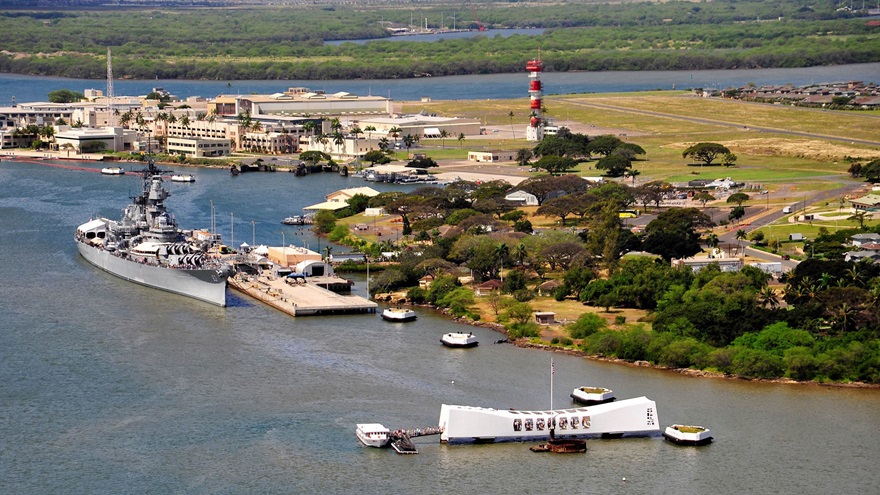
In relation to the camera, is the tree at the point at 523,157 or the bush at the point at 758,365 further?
the tree at the point at 523,157

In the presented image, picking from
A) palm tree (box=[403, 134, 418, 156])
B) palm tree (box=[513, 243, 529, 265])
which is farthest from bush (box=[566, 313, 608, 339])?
palm tree (box=[403, 134, 418, 156])

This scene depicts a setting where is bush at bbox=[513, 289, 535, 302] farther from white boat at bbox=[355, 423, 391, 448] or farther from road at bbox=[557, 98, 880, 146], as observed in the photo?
road at bbox=[557, 98, 880, 146]

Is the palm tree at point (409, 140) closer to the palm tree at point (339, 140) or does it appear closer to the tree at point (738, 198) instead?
the palm tree at point (339, 140)

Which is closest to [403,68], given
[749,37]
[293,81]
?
[293,81]

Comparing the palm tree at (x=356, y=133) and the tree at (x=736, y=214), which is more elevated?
the tree at (x=736, y=214)

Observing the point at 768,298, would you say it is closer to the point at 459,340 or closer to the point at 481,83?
the point at 459,340

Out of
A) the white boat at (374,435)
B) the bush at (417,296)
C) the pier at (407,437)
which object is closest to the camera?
the pier at (407,437)

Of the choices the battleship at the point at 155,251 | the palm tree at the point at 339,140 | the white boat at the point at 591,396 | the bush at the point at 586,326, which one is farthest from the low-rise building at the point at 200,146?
the white boat at the point at 591,396

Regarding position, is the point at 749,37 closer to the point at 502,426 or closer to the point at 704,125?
the point at 704,125
